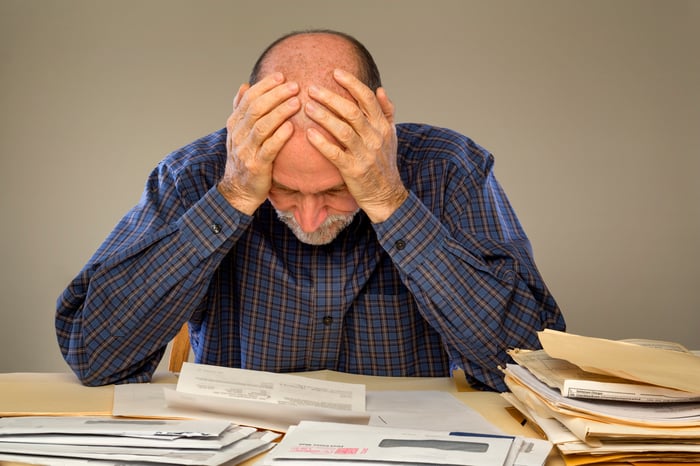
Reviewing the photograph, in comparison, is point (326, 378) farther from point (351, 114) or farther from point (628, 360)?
point (628, 360)

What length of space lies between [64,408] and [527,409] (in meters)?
0.59

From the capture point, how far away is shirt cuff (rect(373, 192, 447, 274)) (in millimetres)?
1311

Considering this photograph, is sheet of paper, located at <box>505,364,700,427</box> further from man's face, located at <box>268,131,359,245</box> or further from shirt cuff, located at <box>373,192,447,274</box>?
man's face, located at <box>268,131,359,245</box>

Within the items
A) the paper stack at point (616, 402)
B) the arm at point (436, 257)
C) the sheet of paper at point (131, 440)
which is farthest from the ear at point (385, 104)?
the sheet of paper at point (131, 440)

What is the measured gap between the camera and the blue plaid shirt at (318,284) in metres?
1.34

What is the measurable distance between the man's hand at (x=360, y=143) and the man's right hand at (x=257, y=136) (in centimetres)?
4

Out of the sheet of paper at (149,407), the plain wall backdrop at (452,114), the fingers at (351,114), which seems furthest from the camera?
the plain wall backdrop at (452,114)

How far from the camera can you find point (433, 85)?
3.31 m

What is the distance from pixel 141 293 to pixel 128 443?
1.86ft

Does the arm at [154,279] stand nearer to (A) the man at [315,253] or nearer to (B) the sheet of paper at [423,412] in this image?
(A) the man at [315,253]

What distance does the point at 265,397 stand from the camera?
1.10 metres

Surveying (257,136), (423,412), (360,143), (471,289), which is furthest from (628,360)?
(257,136)

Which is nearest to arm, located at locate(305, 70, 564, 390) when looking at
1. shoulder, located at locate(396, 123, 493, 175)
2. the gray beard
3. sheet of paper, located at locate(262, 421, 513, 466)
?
the gray beard

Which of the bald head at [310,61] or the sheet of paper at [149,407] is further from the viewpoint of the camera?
the bald head at [310,61]
